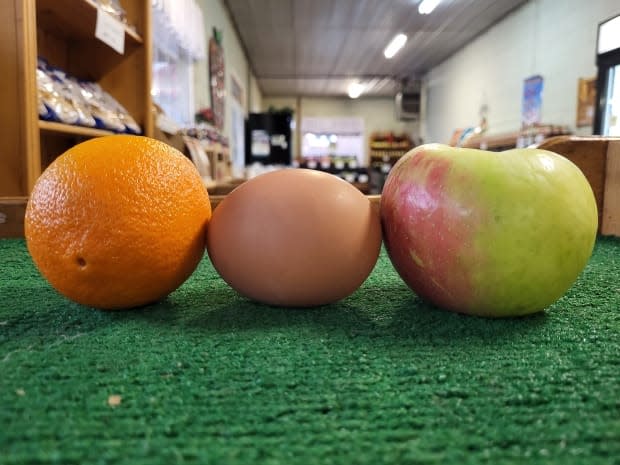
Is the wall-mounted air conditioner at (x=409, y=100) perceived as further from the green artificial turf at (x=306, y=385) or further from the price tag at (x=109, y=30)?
the green artificial turf at (x=306, y=385)

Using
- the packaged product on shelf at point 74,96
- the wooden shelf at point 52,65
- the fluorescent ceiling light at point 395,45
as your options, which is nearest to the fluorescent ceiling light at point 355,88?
the fluorescent ceiling light at point 395,45

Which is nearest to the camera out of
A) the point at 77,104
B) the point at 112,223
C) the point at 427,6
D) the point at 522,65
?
the point at 112,223

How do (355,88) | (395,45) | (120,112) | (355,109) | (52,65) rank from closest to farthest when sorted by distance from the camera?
(52,65) → (120,112) → (395,45) → (355,88) → (355,109)

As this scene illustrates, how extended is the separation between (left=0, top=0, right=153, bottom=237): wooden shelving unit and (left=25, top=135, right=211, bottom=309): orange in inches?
24.4

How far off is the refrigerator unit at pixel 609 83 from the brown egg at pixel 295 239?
362cm

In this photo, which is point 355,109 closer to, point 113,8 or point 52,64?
point 113,8

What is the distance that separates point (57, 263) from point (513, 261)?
1.86ft

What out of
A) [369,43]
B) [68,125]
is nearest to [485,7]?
[369,43]

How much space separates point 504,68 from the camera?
230 inches

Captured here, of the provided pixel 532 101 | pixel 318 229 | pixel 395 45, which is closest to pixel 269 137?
pixel 395 45

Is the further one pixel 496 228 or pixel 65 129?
pixel 65 129

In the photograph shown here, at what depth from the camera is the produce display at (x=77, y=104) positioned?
53.8 inches

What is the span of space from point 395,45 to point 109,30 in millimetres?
5734

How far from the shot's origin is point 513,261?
1.98ft
